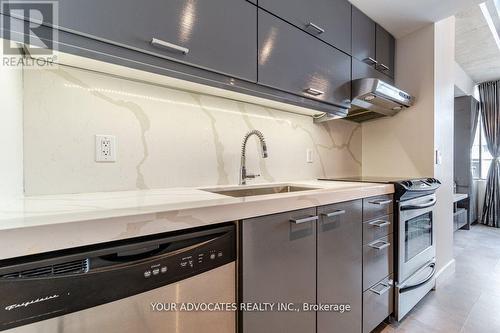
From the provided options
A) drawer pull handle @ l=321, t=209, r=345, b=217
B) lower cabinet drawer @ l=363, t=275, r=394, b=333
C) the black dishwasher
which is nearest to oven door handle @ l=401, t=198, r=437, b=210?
lower cabinet drawer @ l=363, t=275, r=394, b=333

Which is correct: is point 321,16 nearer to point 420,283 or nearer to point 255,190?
point 255,190

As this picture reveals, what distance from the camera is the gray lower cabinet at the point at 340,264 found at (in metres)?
1.11

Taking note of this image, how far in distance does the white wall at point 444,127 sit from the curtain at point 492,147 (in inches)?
109

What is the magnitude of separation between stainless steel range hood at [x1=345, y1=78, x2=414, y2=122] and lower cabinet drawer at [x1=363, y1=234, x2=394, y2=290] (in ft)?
3.18

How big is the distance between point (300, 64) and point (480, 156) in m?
5.02

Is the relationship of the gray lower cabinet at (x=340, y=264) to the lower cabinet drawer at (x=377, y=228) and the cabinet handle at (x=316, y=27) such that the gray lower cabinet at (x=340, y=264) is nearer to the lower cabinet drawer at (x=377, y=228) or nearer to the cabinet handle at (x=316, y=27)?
the lower cabinet drawer at (x=377, y=228)

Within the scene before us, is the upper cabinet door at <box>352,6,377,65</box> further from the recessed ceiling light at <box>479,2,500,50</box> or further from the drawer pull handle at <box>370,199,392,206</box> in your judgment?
the recessed ceiling light at <box>479,2,500,50</box>

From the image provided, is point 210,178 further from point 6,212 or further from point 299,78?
point 6,212

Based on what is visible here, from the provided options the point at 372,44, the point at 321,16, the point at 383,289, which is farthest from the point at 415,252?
the point at 321,16

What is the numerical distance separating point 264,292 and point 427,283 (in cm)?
167

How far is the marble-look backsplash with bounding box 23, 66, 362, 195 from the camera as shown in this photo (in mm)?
943

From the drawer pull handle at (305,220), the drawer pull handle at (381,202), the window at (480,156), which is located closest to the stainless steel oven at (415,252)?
the drawer pull handle at (381,202)

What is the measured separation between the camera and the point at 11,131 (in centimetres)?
82

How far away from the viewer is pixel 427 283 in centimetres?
183
